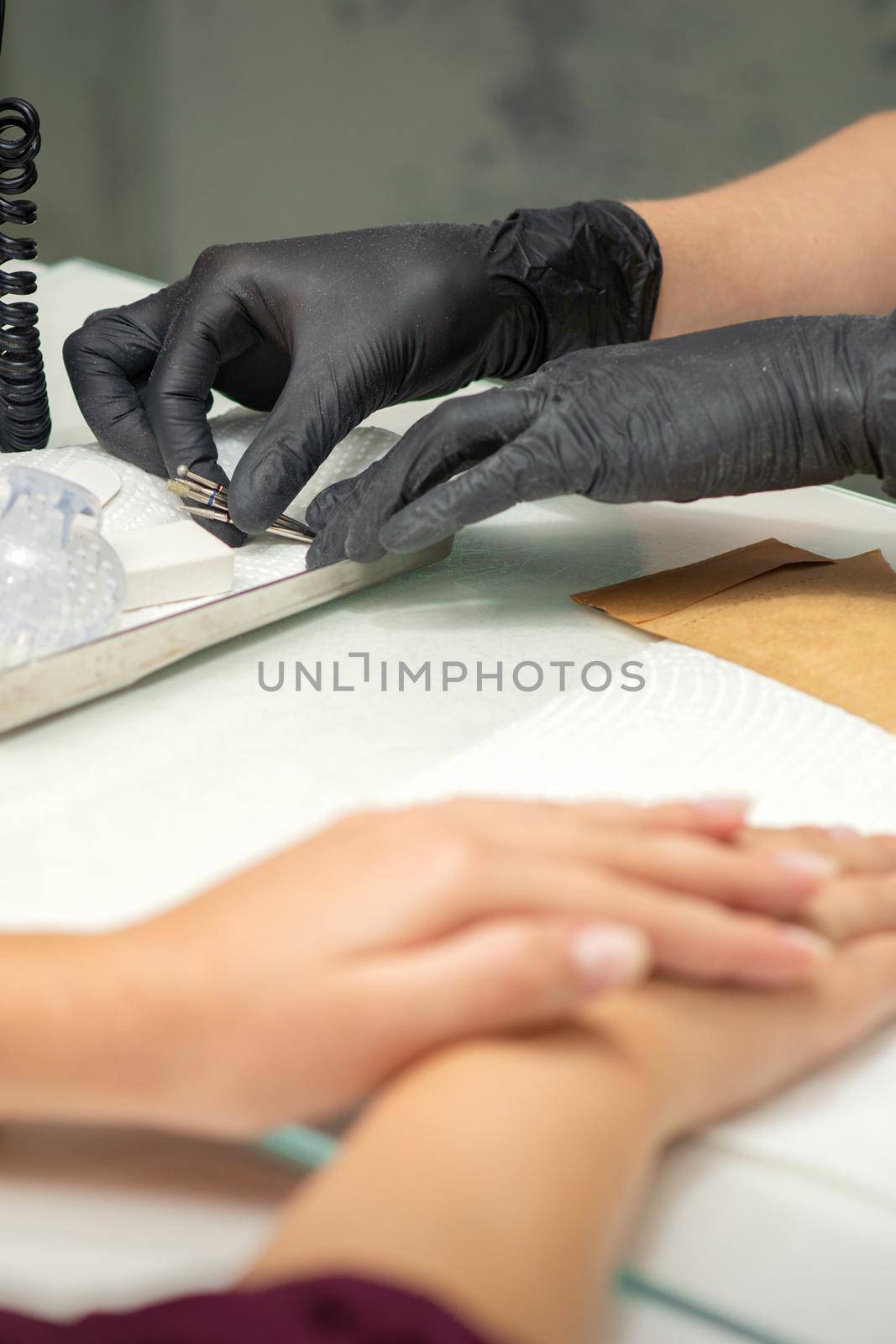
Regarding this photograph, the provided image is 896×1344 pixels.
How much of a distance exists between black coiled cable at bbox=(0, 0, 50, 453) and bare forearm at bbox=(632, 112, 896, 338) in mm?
535

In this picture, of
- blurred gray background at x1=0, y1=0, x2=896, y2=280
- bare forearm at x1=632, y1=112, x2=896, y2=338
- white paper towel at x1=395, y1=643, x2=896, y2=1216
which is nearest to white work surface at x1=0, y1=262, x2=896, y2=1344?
white paper towel at x1=395, y1=643, x2=896, y2=1216

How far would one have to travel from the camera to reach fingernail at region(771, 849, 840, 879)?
0.42m

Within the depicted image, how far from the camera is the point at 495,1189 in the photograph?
314 mm

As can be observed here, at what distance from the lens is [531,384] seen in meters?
0.76

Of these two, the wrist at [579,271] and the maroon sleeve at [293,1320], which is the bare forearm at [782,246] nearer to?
the wrist at [579,271]

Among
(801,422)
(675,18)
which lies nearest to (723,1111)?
(801,422)

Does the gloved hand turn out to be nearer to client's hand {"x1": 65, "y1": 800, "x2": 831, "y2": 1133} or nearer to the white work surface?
the white work surface

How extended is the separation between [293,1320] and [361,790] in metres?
0.32

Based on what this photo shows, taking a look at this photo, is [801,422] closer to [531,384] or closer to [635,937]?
[531,384]

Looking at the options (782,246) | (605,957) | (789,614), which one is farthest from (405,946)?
(782,246)

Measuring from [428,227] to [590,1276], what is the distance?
31.1 inches

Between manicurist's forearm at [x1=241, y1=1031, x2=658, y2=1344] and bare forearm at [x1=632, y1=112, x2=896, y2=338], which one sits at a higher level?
bare forearm at [x1=632, y1=112, x2=896, y2=338]

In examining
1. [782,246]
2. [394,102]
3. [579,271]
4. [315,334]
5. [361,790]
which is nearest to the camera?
[361,790]

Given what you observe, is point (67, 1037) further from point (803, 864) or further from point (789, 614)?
point (789, 614)
